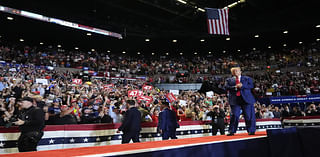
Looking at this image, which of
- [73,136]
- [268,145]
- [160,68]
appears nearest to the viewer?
[268,145]

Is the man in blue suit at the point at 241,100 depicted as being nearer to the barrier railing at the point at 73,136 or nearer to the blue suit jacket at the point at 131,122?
the blue suit jacket at the point at 131,122

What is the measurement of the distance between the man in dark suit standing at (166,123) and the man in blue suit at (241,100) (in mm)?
2536

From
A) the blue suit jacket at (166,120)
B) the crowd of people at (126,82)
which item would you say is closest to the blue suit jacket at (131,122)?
the blue suit jacket at (166,120)

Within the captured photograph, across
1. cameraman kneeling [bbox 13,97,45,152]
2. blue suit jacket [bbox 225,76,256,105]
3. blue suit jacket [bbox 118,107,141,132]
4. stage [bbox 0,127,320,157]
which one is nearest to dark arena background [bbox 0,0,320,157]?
stage [bbox 0,127,320,157]

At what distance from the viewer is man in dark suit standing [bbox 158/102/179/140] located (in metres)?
6.41

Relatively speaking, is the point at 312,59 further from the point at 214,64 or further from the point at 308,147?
the point at 308,147

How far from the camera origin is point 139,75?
26.0m

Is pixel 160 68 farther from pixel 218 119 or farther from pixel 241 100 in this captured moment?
pixel 241 100

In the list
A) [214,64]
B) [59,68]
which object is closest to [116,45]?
[59,68]

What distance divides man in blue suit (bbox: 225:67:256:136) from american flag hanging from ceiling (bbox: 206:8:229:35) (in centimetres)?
966

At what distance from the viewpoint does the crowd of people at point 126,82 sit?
7.59 m

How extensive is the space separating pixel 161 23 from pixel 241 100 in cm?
1910

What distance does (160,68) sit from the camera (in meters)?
27.9

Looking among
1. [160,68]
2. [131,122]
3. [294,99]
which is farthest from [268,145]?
[160,68]
